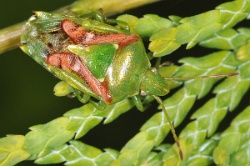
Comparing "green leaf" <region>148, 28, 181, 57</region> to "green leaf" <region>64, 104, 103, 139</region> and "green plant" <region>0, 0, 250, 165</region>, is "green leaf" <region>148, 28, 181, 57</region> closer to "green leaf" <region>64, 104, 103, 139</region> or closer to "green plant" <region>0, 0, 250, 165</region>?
"green plant" <region>0, 0, 250, 165</region>

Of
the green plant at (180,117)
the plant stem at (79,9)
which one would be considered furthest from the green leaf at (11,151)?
the plant stem at (79,9)

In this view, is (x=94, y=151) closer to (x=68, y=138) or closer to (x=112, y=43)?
(x=68, y=138)

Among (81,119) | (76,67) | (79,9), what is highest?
(79,9)

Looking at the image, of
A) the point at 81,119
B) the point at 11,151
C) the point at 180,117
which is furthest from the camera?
the point at 180,117

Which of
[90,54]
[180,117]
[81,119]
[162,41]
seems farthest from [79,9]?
[180,117]

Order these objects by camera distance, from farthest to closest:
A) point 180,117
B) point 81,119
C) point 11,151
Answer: point 180,117 < point 81,119 < point 11,151

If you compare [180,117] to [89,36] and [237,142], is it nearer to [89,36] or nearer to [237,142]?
[237,142]

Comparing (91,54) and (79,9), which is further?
(79,9)

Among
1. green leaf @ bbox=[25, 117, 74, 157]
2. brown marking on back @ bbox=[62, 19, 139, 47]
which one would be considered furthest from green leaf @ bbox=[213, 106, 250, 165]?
green leaf @ bbox=[25, 117, 74, 157]
